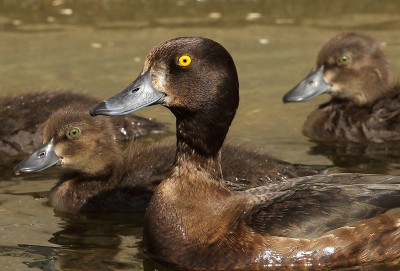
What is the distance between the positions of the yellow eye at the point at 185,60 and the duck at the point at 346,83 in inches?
123

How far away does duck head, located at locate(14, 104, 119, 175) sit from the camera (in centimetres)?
697

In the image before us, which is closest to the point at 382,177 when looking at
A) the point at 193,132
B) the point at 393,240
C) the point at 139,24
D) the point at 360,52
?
the point at 393,240

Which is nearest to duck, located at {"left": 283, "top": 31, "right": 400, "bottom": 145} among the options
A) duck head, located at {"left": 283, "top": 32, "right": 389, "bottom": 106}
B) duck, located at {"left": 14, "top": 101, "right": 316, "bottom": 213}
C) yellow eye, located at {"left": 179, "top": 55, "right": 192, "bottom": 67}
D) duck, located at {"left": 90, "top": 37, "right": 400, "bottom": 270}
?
duck head, located at {"left": 283, "top": 32, "right": 389, "bottom": 106}

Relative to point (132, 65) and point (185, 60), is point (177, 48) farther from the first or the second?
point (132, 65)

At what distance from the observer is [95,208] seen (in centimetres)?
692

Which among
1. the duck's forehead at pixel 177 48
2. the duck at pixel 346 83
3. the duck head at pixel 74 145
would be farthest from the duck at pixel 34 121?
the duck's forehead at pixel 177 48

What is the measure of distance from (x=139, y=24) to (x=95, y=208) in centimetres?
514

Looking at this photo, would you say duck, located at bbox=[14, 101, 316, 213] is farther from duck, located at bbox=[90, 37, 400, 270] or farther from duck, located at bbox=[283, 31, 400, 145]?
duck, located at bbox=[283, 31, 400, 145]

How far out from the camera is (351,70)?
8.73m

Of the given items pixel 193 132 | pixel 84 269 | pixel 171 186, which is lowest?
pixel 84 269

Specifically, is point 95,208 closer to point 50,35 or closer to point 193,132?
point 193,132

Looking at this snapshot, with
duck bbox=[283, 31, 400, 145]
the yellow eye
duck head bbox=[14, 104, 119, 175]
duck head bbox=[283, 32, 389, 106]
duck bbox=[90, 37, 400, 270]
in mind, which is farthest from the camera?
duck head bbox=[283, 32, 389, 106]

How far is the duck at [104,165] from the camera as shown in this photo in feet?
22.5

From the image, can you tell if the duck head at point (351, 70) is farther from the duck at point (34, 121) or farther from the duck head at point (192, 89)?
the duck head at point (192, 89)
